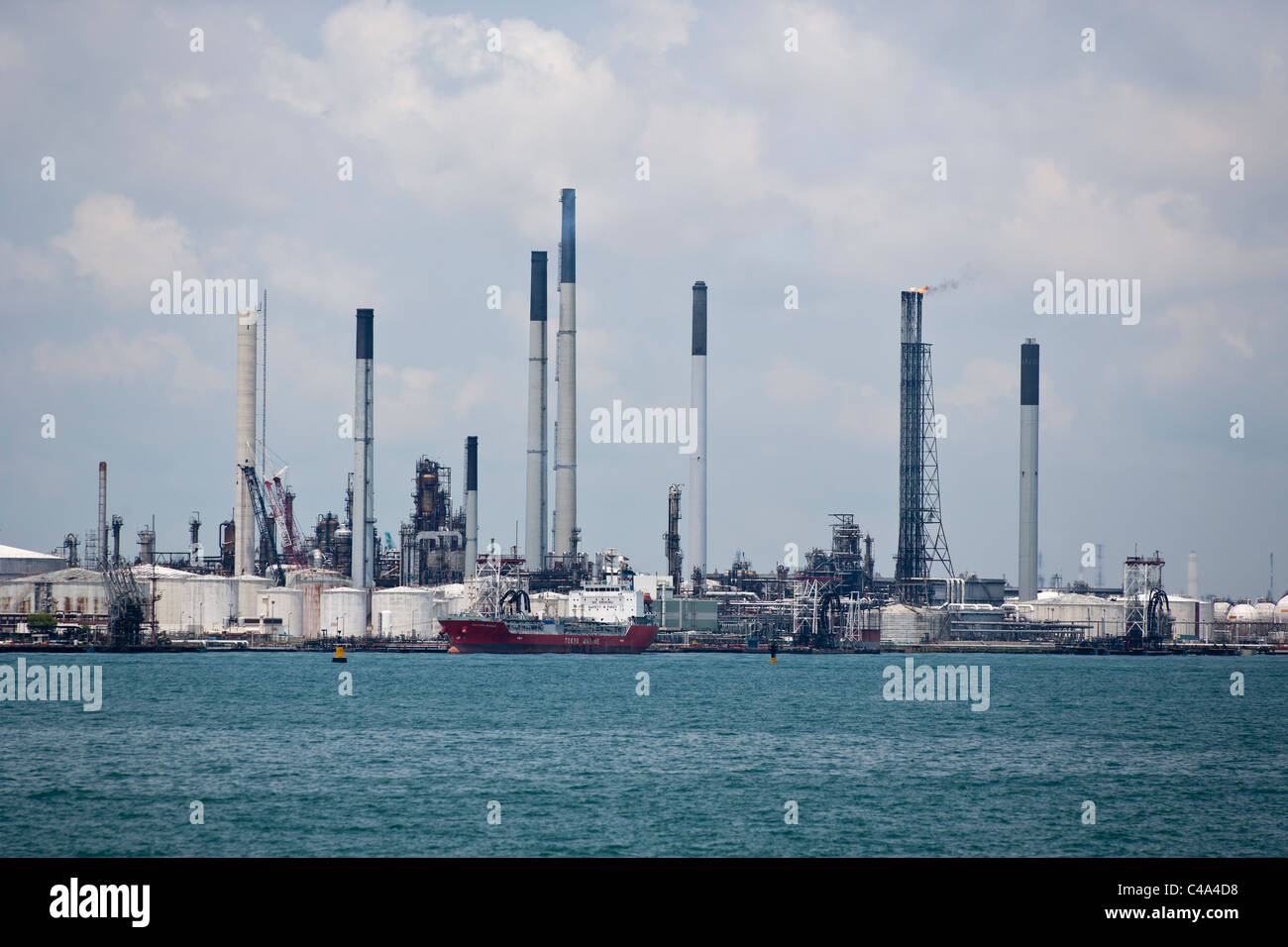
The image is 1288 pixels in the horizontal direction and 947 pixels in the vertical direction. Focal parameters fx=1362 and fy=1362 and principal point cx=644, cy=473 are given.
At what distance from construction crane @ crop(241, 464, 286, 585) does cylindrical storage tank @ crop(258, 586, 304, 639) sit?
4.56 meters

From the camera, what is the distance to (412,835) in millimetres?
30516

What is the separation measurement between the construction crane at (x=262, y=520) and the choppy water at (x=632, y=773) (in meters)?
55.7

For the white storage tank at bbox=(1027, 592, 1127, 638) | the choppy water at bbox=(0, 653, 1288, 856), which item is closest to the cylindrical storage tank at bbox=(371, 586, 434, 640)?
the choppy water at bbox=(0, 653, 1288, 856)

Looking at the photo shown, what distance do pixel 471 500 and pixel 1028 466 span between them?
5747 cm

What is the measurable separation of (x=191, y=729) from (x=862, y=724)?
90.0ft

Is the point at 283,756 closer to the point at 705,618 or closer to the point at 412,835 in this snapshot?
the point at 412,835

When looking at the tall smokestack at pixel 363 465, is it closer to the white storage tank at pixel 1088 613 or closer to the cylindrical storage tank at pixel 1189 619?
the white storage tank at pixel 1088 613

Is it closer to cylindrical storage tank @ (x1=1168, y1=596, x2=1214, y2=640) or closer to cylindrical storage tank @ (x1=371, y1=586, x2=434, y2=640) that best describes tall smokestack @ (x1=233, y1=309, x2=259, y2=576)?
cylindrical storage tank @ (x1=371, y1=586, x2=434, y2=640)

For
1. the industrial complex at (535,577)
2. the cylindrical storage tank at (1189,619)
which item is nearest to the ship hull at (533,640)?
the industrial complex at (535,577)

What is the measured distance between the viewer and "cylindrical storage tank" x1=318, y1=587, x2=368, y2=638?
134250 mm

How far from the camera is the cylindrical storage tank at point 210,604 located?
13388 centimetres

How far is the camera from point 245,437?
131 meters

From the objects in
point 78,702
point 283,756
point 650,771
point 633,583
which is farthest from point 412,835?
point 633,583

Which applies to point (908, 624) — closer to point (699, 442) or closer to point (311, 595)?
point (699, 442)
